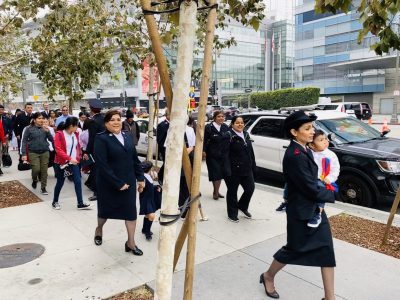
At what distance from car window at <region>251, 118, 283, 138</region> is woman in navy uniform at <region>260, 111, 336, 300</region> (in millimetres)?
5138

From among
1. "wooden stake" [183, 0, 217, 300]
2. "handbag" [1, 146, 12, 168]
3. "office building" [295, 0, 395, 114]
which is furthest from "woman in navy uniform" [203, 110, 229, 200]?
"office building" [295, 0, 395, 114]

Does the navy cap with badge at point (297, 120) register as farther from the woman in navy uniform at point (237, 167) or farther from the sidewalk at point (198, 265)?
the woman in navy uniform at point (237, 167)

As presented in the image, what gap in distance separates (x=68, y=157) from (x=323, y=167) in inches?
171

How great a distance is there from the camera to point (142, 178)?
459 centimetres

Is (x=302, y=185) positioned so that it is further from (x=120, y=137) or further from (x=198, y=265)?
(x=120, y=137)

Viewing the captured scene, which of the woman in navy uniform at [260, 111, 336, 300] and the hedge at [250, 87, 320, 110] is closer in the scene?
the woman in navy uniform at [260, 111, 336, 300]

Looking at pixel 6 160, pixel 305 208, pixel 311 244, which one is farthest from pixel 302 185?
pixel 6 160

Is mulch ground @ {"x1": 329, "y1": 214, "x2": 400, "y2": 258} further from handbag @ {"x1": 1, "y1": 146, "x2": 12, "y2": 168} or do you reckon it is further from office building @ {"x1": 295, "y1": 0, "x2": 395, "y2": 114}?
office building @ {"x1": 295, "y1": 0, "x2": 395, "y2": 114}

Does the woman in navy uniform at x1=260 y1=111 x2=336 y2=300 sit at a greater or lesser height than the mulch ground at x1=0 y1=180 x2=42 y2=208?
greater

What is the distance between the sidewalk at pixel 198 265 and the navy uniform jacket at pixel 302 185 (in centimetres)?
98

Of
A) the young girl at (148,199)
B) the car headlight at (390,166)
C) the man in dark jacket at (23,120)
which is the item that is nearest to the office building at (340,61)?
the man in dark jacket at (23,120)

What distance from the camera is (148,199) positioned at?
4797mm

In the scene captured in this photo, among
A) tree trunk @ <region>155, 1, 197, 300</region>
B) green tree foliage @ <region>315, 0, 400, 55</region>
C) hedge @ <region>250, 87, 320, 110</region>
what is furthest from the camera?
hedge @ <region>250, 87, 320, 110</region>

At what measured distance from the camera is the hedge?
37906 millimetres
